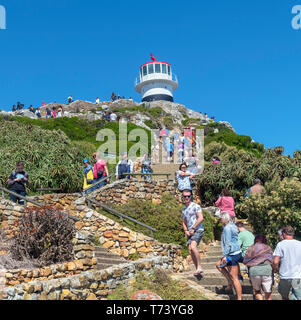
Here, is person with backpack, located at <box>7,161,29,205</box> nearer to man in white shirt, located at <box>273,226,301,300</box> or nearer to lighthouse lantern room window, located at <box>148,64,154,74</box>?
man in white shirt, located at <box>273,226,301,300</box>

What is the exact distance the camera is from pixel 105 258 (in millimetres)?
9070

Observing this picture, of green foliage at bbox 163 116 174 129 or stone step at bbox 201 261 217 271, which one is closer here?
stone step at bbox 201 261 217 271

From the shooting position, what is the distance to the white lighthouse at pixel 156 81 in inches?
2281

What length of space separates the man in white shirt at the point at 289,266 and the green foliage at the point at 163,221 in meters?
4.33

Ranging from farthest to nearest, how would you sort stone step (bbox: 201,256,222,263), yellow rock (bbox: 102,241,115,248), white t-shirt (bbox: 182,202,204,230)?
yellow rock (bbox: 102,241,115,248), stone step (bbox: 201,256,222,263), white t-shirt (bbox: 182,202,204,230)

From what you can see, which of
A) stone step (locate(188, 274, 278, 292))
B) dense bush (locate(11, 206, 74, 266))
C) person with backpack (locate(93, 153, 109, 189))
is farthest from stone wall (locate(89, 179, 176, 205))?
stone step (locate(188, 274, 278, 292))

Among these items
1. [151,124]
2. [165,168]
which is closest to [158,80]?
[151,124]

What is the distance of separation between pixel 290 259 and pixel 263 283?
67 centimetres

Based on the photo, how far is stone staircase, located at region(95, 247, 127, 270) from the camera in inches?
336

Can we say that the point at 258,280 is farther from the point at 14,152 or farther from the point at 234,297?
the point at 14,152

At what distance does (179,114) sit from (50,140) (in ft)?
106

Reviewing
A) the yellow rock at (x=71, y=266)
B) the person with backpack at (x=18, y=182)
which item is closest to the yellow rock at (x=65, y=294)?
the yellow rock at (x=71, y=266)

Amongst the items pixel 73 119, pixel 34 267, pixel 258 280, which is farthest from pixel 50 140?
pixel 73 119

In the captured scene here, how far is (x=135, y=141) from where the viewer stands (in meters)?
29.5
